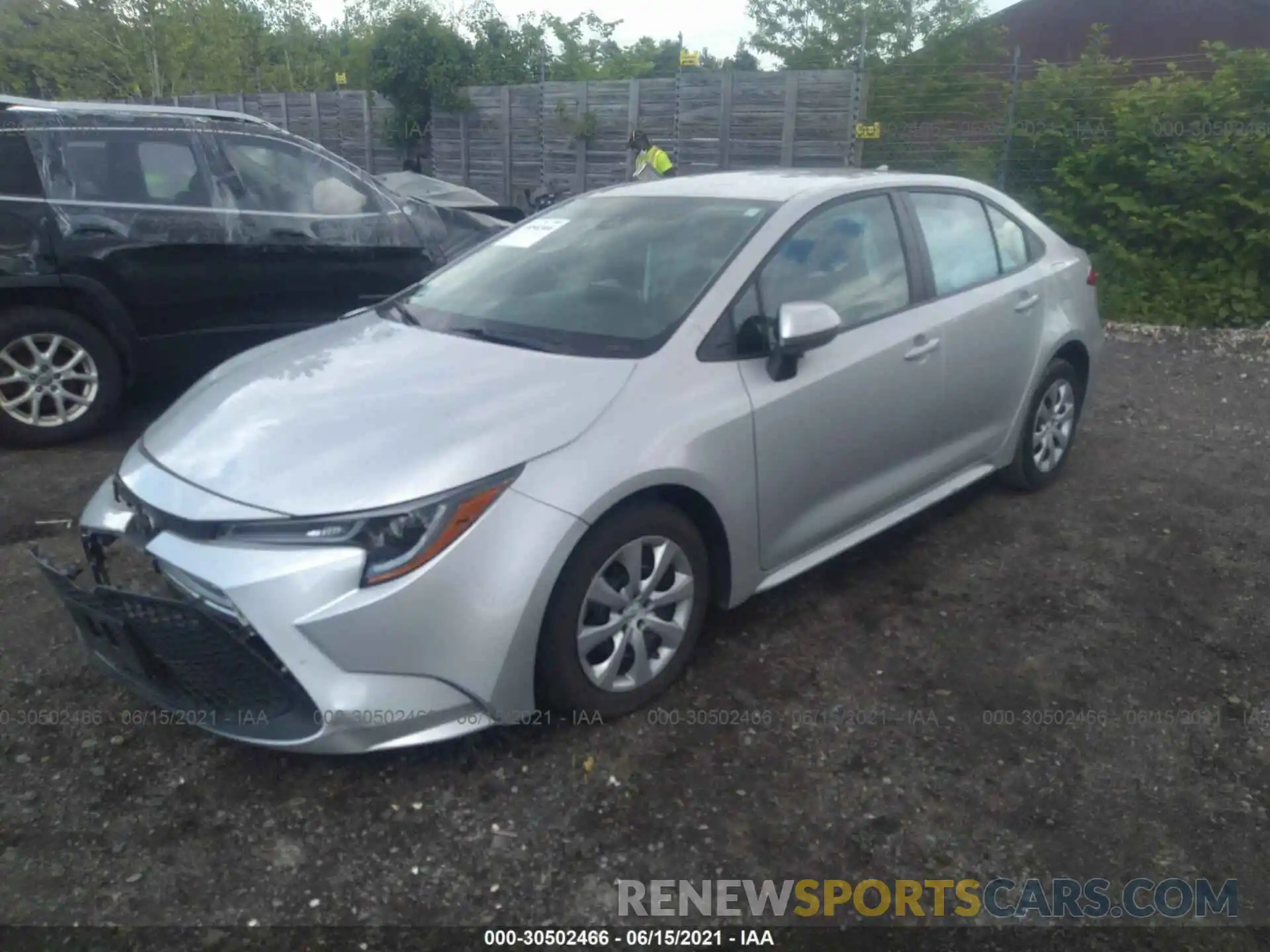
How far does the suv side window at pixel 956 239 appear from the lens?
424 centimetres

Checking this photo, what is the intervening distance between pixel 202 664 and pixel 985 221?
3.71m

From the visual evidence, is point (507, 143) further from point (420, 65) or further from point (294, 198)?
point (294, 198)

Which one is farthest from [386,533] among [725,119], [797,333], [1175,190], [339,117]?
[339,117]

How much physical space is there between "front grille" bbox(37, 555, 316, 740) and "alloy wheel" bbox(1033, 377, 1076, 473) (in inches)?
143

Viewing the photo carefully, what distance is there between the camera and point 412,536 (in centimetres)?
264

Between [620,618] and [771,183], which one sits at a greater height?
[771,183]

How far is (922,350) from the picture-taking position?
3.97 meters

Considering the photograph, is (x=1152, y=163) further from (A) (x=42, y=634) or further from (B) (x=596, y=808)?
(A) (x=42, y=634)

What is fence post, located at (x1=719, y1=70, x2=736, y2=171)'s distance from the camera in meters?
12.3

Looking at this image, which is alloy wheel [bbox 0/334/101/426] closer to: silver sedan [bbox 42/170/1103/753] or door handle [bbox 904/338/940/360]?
silver sedan [bbox 42/170/1103/753]

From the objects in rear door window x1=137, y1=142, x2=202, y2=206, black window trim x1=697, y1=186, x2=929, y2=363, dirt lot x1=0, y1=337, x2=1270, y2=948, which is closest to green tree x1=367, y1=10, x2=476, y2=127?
rear door window x1=137, y1=142, x2=202, y2=206

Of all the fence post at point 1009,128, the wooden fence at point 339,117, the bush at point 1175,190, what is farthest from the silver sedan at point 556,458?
the wooden fence at point 339,117

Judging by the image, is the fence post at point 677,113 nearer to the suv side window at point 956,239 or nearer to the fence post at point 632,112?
the fence post at point 632,112

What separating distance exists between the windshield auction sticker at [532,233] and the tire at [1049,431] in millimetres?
2304
